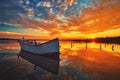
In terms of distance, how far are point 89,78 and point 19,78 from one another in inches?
253

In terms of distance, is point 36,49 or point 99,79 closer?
point 99,79

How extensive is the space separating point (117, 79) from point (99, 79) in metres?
1.64

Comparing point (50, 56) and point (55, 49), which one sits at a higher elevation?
point (55, 49)

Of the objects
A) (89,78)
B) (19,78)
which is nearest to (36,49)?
(19,78)

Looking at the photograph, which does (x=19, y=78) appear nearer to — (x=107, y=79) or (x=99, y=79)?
(x=99, y=79)

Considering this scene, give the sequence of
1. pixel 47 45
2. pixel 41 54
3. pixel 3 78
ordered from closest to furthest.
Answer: pixel 3 78 → pixel 47 45 → pixel 41 54

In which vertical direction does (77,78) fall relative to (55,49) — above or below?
below

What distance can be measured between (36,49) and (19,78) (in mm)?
14639

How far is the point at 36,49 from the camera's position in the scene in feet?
83.7

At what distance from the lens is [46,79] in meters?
10.9

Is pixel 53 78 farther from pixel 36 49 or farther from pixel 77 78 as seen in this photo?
pixel 36 49

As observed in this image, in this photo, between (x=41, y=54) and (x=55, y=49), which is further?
(x=41, y=54)

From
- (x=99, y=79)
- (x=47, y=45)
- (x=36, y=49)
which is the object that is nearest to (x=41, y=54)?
(x=36, y=49)

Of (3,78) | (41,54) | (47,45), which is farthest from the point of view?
(41,54)
